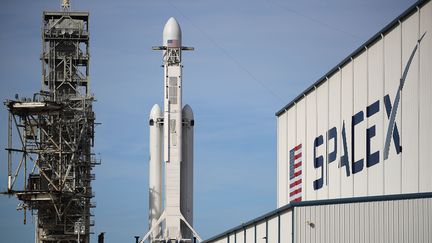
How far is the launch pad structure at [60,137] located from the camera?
95.7 metres

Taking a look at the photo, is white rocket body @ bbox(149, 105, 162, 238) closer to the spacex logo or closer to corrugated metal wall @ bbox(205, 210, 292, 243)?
corrugated metal wall @ bbox(205, 210, 292, 243)

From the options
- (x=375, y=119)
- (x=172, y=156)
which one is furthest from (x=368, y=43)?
(x=172, y=156)

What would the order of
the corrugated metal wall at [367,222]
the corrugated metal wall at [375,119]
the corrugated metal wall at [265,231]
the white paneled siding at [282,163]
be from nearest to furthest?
the corrugated metal wall at [367,222] → the corrugated metal wall at [375,119] → the corrugated metal wall at [265,231] → the white paneled siding at [282,163]

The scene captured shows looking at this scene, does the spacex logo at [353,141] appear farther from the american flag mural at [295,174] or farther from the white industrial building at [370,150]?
the american flag mural at [295,174]

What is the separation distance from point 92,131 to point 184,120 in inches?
427

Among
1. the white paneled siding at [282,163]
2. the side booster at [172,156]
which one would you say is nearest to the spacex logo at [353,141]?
the white paneled siding at [282,163]

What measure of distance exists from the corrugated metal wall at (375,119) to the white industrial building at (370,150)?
5 cm

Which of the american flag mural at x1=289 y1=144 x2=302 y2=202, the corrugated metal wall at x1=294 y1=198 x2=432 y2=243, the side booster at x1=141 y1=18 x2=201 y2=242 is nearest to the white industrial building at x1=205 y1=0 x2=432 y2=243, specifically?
the corrugated metal wall at x1=294 y1=198 x2=432 y2=243

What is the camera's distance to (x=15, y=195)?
95.2 meters

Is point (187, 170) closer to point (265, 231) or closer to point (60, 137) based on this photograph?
point (60, 137)

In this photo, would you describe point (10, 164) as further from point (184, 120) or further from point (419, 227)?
point (419, 227)

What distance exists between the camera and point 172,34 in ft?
329

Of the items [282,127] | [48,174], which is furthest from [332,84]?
[48,174]

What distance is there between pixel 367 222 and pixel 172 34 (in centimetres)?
6147
